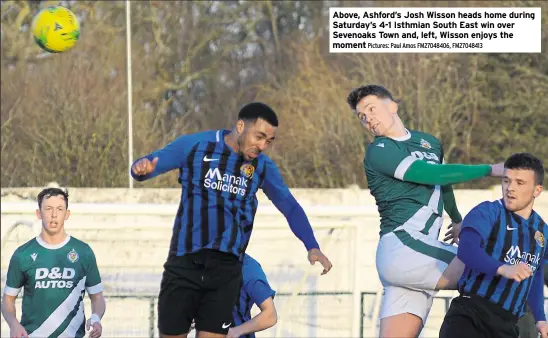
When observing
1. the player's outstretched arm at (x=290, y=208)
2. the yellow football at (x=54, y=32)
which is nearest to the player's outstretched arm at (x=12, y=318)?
the player's outstretched arm at (x=290, y=208)

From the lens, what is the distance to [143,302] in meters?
9.73

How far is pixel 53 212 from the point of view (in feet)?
21.6

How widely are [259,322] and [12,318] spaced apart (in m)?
1.50

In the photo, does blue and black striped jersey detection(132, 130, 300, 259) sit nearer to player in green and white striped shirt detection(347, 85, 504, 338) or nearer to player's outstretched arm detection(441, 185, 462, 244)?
player in green and white striped shirt detection(347, 85, 504, 338)

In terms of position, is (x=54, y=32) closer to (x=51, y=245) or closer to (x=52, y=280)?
(x=51, y=245)

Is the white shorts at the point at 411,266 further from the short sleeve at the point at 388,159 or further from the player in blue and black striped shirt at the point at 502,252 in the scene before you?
the short sleeve at the point at 388,159

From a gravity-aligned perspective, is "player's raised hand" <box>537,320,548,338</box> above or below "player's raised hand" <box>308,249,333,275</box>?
below

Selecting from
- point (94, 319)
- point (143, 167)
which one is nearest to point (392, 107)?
point (143, 167)

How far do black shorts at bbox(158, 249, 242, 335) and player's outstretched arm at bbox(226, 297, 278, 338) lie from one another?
53 cm

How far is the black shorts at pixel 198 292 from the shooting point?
530cm

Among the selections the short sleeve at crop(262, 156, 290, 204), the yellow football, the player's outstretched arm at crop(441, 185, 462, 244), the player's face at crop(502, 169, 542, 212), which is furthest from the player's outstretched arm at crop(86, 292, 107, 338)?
the yellow football

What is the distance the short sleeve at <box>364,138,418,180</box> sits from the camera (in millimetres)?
5270
